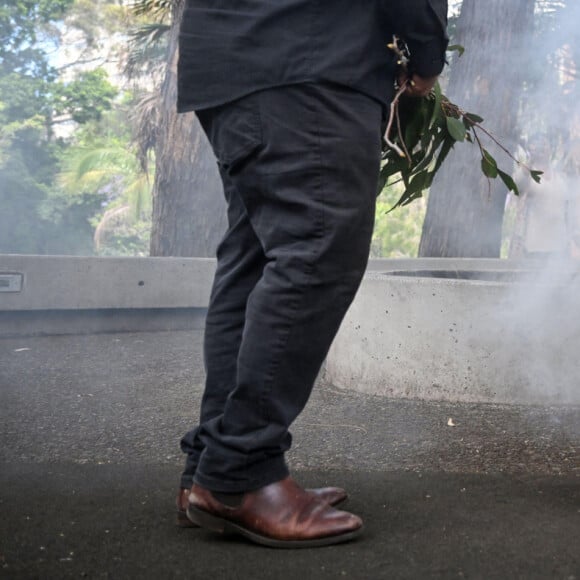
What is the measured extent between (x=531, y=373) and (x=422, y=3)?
2.25 m

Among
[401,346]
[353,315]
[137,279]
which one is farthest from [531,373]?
[137,279]

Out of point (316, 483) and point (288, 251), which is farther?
point (316, 483)

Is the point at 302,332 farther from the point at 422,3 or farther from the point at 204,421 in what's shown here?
the point at 422,3

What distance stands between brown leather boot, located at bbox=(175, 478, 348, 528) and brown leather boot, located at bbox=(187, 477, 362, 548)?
8 cm

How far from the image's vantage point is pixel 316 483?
2686mm

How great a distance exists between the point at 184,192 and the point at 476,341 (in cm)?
647

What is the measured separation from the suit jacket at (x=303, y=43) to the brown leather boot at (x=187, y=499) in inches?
36.9

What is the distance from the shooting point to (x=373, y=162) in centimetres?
208

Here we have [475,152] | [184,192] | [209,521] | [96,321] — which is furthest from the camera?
[184,192]

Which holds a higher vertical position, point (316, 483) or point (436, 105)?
point (436, 105)

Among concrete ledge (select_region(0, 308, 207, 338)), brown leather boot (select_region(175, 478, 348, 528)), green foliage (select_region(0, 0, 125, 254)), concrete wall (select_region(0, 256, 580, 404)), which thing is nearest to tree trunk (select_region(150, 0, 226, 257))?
concrete ledge (select_region(0, 308, 207, 338))

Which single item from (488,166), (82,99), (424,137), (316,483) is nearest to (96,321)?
(316,483)

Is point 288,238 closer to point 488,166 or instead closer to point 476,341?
point 488,166

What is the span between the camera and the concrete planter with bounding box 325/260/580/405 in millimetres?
3887
